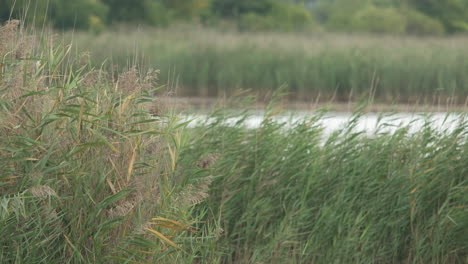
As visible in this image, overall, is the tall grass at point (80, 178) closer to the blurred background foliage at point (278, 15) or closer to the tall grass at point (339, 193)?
the tall grass at point (339, 193)

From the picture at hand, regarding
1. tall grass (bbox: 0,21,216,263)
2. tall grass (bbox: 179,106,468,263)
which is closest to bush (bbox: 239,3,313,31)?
tall grass (bbox: 179,106,468,263)

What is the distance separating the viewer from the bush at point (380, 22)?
26453 millimetres

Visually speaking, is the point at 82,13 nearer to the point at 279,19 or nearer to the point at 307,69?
the point at 307,69

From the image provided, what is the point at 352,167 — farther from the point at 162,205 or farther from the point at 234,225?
the point at 162,205

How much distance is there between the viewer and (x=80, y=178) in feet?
10.8

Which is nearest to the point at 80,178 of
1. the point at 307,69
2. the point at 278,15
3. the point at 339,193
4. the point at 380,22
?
the point at 339,193

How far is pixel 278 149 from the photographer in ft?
16.8

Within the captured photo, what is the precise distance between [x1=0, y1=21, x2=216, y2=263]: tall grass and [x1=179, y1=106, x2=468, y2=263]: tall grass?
1279mm

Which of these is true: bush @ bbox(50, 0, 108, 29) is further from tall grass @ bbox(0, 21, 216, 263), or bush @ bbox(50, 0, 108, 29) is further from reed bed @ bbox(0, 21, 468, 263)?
tall grass @ bbox(0, 21, 216, 263)

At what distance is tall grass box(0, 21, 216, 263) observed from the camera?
3211 mm

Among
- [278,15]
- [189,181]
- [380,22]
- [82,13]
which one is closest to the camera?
[189,181]

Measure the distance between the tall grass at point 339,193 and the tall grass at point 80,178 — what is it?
128 cm

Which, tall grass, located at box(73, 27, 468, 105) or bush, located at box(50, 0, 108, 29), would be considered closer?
tall grass, located at box(73, 27, 468, 105)

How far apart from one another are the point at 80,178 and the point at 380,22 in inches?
992
